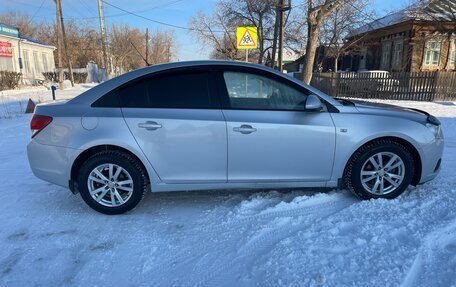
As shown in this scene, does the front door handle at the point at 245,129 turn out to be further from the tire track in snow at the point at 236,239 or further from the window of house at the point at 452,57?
the window of house at the point at 452,57

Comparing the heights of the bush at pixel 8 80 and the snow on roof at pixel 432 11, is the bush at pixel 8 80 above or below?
below

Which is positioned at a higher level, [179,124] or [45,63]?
[45,63]

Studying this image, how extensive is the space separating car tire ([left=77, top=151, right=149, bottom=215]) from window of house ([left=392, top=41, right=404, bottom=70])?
2687cm

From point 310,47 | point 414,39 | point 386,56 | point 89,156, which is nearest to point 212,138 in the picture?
point 89,156

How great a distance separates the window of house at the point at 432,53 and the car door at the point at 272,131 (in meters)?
25.5

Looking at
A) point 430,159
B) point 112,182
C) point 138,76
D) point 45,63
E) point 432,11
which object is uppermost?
point 432,11

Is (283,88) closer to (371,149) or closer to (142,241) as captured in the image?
(371,149)

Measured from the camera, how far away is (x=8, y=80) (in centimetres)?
2414

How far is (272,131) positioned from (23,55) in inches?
1437

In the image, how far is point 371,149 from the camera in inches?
160

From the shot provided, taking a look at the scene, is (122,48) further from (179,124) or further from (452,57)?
(179,124)

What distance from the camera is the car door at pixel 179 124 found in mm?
3840

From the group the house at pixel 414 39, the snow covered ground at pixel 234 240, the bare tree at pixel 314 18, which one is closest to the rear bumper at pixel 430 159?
the snow covered ground at pixel 234 240

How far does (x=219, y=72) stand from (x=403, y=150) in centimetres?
231
